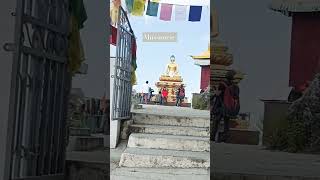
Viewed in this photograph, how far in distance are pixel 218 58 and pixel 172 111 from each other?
1.85ft

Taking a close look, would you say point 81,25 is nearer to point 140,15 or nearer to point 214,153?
point 140,15

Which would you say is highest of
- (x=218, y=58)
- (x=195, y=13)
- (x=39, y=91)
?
(x=195, y=13)

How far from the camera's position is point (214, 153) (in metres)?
4.05

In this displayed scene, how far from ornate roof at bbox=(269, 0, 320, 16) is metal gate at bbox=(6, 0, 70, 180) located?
5.37ft

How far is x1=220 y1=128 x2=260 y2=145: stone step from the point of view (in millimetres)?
4047

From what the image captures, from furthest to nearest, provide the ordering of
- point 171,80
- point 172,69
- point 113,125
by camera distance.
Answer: point 113,125, point 172,69, point 171,80

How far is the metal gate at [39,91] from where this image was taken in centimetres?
316

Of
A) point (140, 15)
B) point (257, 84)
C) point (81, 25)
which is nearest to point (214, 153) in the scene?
point (257, 84)

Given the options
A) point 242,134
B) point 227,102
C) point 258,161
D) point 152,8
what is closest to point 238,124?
point 242,134

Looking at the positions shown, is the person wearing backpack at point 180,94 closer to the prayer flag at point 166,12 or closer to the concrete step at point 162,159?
the concrete step at point 162,159

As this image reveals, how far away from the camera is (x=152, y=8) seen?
4195 mm

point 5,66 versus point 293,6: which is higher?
point 293,6

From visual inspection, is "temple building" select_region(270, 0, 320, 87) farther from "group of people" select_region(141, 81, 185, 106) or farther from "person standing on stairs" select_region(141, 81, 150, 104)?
"person standing on stairs" select_region(141, 81, 150, 104)

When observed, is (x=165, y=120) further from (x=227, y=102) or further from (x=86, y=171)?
(x=86, y=171)
